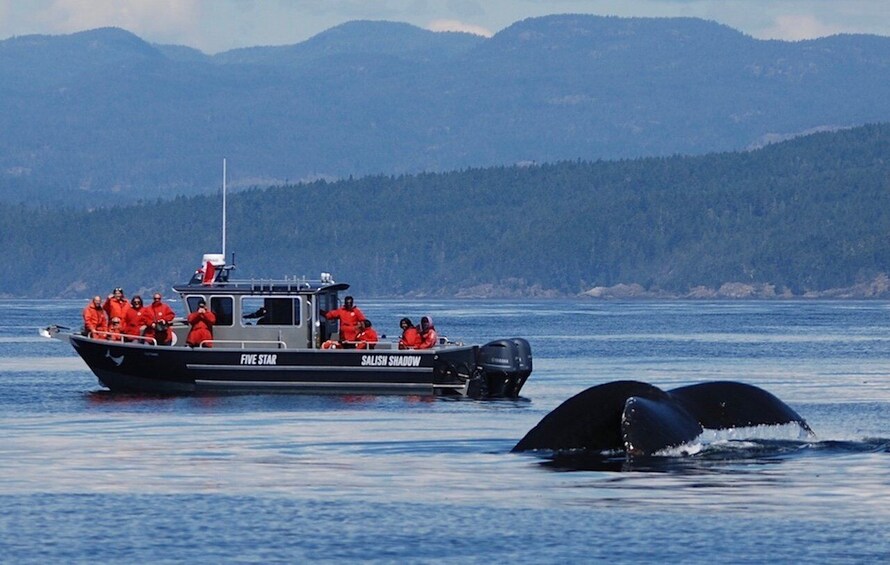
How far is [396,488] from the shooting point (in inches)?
1267

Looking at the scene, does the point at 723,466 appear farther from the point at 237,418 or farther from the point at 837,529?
the point at 237,418

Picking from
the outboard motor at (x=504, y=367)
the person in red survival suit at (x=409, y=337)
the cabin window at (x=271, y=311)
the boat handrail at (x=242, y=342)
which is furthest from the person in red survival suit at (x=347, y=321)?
the outboard motor at (x=504, y=367)

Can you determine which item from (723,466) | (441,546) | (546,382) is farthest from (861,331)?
(441,546)

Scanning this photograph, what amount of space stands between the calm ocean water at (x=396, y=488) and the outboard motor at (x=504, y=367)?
67 cm

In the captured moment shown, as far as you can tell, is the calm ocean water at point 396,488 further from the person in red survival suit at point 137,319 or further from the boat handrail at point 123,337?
the person in red survival suit at point 137,319

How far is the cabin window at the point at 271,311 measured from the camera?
5556cm

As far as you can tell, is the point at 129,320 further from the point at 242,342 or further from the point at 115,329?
the point at 242,342

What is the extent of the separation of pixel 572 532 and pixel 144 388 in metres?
30.4

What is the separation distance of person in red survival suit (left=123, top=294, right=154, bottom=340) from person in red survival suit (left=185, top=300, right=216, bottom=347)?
1.47 meters

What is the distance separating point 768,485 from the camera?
31.5 metres

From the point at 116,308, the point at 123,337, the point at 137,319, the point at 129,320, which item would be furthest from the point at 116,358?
the point at 116,308

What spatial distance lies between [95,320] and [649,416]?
91.8ft

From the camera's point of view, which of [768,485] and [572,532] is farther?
[768,485]

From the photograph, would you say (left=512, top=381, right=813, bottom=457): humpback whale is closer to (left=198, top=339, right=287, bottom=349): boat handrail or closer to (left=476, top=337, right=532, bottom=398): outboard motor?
(left=476, top=337, right=532, bottom=398): outboard motor
